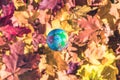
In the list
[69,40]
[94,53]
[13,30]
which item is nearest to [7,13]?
[13,30]

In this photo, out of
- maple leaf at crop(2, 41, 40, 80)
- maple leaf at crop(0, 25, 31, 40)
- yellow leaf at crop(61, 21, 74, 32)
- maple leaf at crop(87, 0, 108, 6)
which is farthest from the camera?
maple leaf at crop(87, 0, 108, 6)

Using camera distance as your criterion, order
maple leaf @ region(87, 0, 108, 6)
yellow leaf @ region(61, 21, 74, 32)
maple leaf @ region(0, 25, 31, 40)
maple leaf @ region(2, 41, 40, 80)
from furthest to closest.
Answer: maple leaf @ region(87, 0, 108, 6) < yellow leaf @ region(61, 21, 74, 32) < maple leaf @ region(0, 25, 31, 40) < maple leaf @ region(2, 41, 40, 80)

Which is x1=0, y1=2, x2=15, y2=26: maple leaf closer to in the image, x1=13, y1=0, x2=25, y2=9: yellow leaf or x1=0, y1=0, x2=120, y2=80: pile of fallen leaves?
x1=0, y1=0, x2=120, y2=80: pile of fallen leaves

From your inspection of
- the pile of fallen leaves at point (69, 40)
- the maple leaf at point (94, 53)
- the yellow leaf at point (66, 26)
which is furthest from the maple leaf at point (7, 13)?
the maple leaf at point (94, 53)

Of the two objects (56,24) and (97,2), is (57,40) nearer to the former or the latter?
(56,24)

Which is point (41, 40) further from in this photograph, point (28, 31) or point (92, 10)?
point (92, 10)

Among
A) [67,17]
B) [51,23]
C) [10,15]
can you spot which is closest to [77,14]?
[67,17]

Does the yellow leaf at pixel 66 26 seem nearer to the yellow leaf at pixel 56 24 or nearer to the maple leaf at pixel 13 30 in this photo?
the yellow leaf at pixel 56 24

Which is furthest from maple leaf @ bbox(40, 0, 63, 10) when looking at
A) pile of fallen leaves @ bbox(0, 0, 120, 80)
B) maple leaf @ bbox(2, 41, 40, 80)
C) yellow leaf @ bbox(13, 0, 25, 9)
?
maple leaf @ bbox(2, 41, 40, 80)

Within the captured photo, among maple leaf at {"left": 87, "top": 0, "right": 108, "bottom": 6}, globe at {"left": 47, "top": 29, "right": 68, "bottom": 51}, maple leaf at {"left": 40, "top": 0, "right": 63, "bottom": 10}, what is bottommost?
globe at {"left": 47, "top": 29, "right": 68, "bottom": 51}

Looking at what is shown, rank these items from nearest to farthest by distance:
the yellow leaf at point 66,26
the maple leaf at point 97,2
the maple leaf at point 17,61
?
the maple leaf at point 17,61, the yellow leaf at point 66,26, the maple leaf at point 97,2
